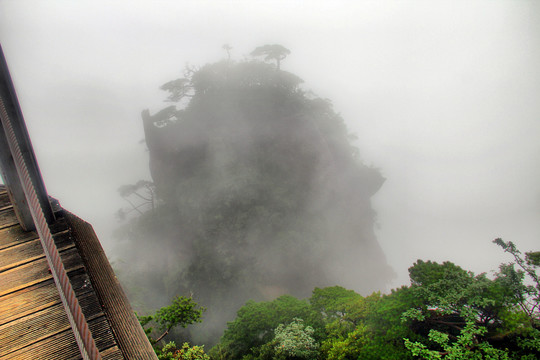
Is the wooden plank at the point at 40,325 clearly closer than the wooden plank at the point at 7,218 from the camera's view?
Yes

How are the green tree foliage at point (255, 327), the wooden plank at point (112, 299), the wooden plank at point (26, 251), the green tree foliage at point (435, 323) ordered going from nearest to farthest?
the wooden plank at point (112, 299) → the wooden plank at point (26, 251) → the green tree foliage at point (435, 323) → the green tree foliage at point (255, 327)

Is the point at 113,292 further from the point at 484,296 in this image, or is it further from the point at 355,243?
the point at 355,243

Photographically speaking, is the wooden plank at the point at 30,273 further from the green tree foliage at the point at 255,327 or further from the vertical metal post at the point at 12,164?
the green tree foliage at the point at 255,327

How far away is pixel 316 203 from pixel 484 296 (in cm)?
2155

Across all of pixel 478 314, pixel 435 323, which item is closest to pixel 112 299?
pixel 478 314

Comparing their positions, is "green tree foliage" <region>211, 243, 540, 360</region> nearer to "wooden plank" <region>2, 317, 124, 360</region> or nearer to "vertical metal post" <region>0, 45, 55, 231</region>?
"wooden plank" <region>2, 317, 124, 360</region>

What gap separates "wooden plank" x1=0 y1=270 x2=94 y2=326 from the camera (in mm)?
1265

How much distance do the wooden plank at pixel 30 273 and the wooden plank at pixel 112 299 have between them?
94 millimetres

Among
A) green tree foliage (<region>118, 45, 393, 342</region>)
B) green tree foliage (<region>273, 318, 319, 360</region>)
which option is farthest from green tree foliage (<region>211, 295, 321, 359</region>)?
green tree foliage (<region>118, 45, 393, 342</region>)

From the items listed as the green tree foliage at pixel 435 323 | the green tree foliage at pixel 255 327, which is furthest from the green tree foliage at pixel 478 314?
the green tree foliage at pixel 255 327

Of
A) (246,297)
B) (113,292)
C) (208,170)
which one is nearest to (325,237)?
(246,297)

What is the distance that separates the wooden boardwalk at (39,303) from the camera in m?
1.12

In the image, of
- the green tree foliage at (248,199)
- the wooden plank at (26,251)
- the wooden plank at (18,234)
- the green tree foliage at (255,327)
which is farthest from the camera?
the green tree foliage at (248,199)

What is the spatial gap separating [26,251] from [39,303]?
0.43 m
